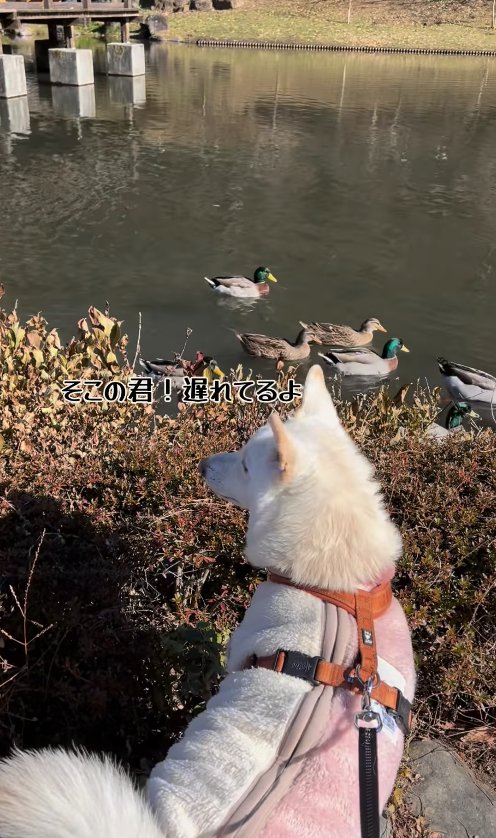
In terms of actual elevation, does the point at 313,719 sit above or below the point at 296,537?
below

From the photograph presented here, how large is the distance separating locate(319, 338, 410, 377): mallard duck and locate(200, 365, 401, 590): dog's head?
8494 millimetres

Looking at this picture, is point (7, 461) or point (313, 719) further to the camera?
point (7, 461)

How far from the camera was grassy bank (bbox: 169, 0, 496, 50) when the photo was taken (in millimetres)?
54906

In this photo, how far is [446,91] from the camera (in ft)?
114

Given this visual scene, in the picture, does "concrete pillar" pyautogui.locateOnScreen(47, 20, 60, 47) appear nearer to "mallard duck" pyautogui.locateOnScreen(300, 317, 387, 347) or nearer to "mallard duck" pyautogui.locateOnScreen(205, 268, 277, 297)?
"mallard duck" pyautogui.locateOnScreen(205, 268, 277, 297)

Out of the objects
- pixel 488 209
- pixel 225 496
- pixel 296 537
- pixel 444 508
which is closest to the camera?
pixel 296 537

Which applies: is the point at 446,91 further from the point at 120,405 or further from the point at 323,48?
the point at 120,405

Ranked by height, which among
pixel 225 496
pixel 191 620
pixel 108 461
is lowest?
pixel 191 620

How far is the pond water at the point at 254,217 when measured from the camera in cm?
1211

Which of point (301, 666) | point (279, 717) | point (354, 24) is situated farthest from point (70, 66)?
point (354, 24)

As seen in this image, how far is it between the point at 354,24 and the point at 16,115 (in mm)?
47117

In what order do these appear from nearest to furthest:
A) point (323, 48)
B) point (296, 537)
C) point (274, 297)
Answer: point (296, 537)
point (274, 297)
point (323, 48)

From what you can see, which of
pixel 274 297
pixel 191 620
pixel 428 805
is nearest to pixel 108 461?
pixel 191 620

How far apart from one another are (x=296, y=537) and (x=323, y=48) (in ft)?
191
